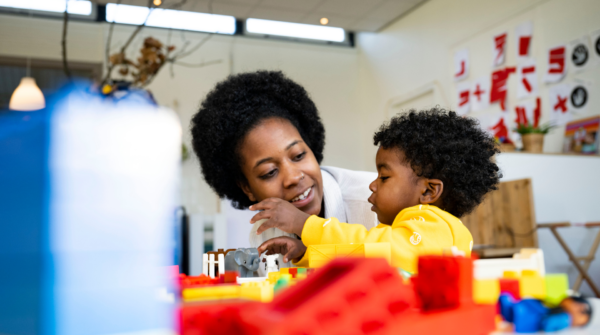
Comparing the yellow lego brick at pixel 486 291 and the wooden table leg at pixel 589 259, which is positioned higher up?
the yellow lego brick at pixel 486 291

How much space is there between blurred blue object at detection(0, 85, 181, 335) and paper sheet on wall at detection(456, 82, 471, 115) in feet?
13.8

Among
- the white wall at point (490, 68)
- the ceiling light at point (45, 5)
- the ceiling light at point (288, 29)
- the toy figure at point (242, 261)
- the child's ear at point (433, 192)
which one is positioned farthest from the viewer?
the ceiling light at point (288, 29)

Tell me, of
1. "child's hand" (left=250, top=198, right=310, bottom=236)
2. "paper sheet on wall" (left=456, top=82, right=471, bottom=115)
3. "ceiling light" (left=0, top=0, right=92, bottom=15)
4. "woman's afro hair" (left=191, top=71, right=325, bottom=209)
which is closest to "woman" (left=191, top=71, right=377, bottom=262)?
"woman's afro hair" (left=191, top=71, right=325, bottom=209)

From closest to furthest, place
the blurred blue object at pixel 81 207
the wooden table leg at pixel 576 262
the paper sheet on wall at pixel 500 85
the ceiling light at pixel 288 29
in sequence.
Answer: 1. the blurred blue object at pixel 81 207
2. the wooden table leg at pixel 576 262
3. the paper sheet on wall at pixel 500 85
4. the ceiling light at pixel 288 29

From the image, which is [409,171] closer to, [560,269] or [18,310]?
[18,310]

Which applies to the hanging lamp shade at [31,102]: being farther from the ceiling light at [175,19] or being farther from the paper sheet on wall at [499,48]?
the ceiling light at [175,19]

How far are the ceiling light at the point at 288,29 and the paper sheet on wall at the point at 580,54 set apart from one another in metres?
2.94

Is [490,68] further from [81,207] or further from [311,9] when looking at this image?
[81,207]

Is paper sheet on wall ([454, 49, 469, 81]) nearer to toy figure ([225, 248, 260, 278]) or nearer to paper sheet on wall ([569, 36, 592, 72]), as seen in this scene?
paper sheet on wall ([569, 36, 592, 72])

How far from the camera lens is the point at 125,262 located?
141 mm

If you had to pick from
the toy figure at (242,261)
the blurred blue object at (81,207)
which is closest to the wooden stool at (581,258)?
the toy figure at (242,261)

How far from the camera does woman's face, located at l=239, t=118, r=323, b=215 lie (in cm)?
114

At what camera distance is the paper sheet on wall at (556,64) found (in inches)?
126

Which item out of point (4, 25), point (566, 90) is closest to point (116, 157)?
point (566, 90)
